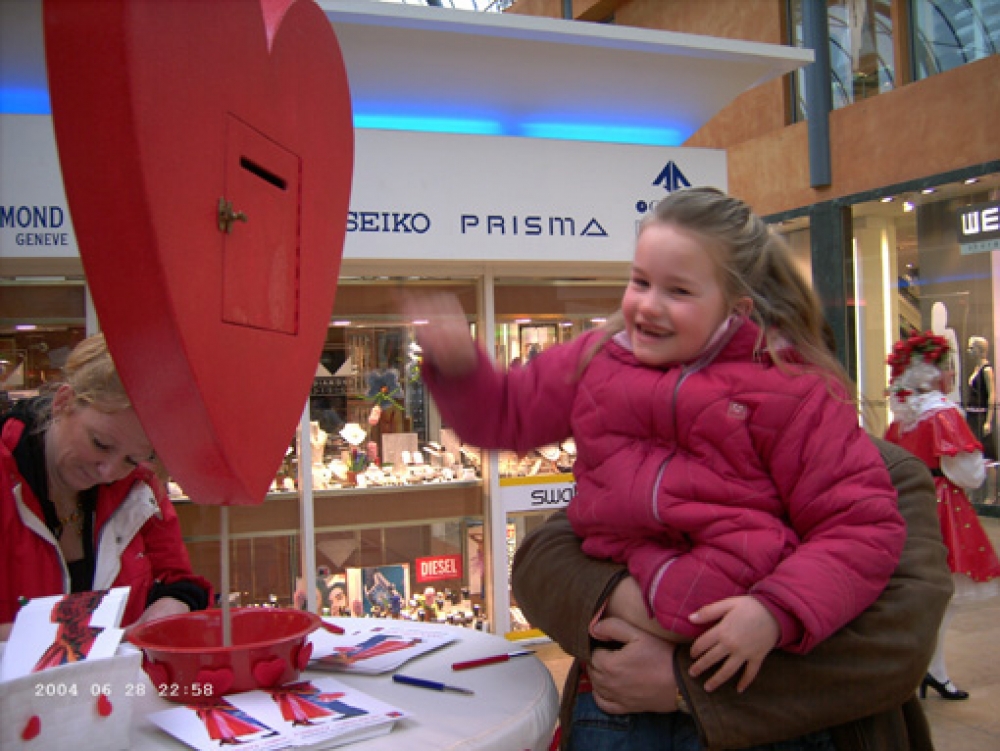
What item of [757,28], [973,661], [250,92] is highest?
[757,28]

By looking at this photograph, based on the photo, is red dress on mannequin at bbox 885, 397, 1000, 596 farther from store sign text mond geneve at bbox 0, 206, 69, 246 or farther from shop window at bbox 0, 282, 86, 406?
shop window at bbox 0, 282, 86, 406

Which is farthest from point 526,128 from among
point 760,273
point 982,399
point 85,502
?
point 982,399

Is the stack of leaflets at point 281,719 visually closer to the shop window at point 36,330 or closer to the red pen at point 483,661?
the red pen at point 483,661

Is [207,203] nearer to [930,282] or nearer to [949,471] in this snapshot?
[949,471]

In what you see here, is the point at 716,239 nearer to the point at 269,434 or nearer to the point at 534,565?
the point at 534,565

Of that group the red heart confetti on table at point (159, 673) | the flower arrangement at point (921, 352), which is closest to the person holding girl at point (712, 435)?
the red heart confetti on table at point (159, 673)

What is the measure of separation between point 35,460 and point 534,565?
1.06 metres

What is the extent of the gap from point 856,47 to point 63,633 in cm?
1111

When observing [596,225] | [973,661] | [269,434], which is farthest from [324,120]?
[973,661]

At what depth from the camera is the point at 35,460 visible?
175 cm

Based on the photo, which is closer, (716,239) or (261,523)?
(716,239)

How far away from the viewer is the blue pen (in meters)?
1.39

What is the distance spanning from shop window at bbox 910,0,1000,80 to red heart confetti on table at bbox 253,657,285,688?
9614mm

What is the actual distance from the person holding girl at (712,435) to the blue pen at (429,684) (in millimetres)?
214
